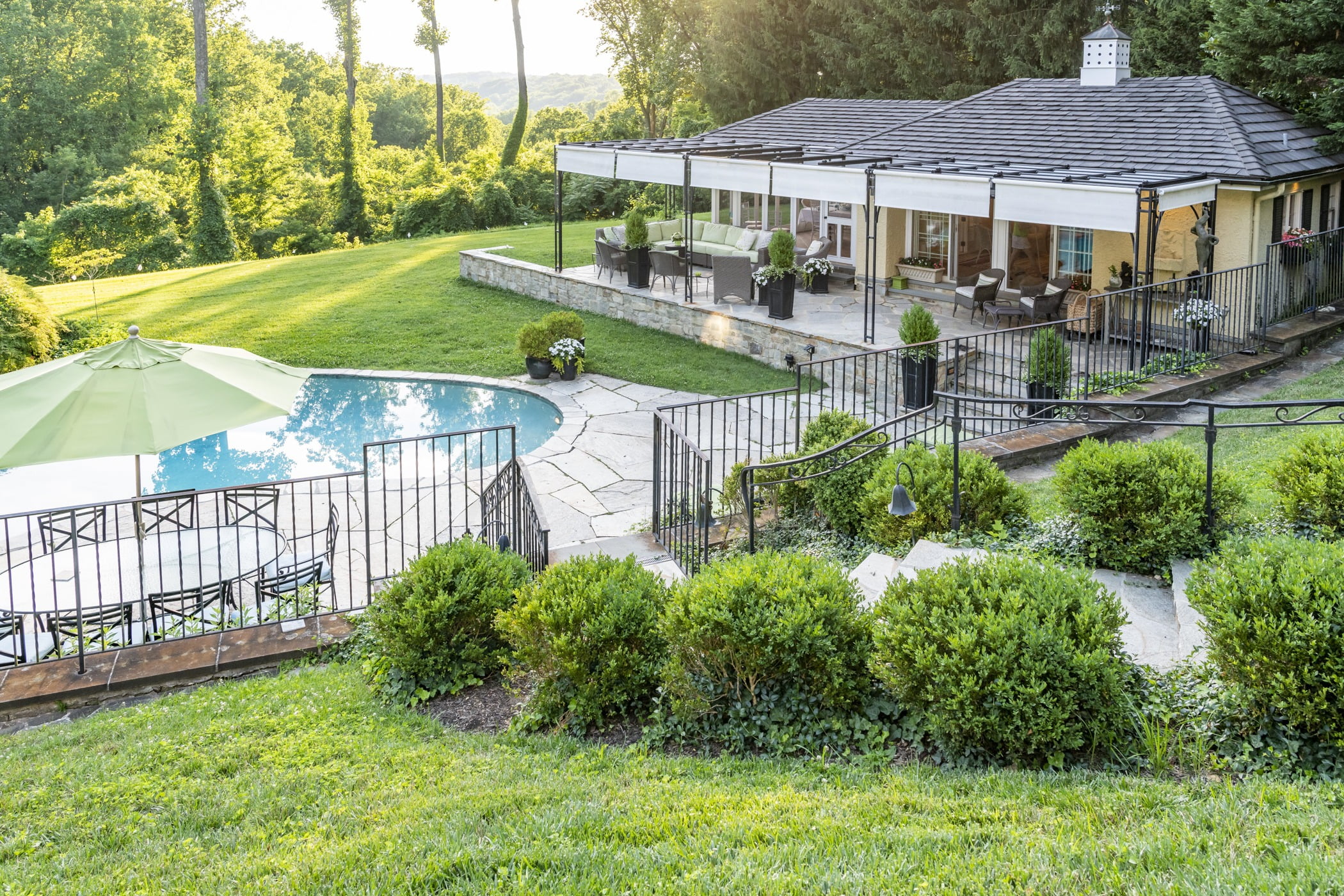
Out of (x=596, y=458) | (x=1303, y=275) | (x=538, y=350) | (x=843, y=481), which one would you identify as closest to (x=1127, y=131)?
(x=1303, y=275)

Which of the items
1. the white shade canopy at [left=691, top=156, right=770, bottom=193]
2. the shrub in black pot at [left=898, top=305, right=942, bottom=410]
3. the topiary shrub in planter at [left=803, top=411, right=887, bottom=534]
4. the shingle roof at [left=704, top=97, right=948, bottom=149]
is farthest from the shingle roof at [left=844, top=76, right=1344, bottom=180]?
the topiary shrub in planter at [left=803, top=411, right=887, bottom=534]

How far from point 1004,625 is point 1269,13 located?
52.3 feet

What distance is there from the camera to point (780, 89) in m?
32.2

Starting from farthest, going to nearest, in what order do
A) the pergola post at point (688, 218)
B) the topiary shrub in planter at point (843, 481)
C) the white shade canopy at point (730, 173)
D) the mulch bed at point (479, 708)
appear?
the pergola post at point (688, 218) → the white shade canopy at point (730, 173) → the topiary shrub in planter at point (843, 481) → the mulch bed at point (479, 708)

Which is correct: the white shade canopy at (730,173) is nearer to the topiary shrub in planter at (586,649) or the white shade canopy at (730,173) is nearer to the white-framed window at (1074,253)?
the white-framed window at (1074,253)

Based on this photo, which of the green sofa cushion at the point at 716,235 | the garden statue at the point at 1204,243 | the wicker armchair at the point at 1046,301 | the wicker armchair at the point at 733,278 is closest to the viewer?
the garden statue at the point at 1204,243

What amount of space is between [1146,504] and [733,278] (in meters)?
11.0

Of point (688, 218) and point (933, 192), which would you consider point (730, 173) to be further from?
point (933, 192)

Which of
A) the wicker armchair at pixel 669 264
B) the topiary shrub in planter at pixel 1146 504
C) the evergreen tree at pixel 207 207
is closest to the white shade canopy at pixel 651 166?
the wicker armchair at pixel 669 264

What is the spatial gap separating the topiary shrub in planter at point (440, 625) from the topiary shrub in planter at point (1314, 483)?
4.69 meters

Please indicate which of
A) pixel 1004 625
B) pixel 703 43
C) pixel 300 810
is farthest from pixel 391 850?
pixel 703 43

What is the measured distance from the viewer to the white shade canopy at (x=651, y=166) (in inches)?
706

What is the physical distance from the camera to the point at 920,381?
1253 centimetres

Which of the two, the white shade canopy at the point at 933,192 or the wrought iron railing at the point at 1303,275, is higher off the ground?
the white shade canopy at the point at 933,192
